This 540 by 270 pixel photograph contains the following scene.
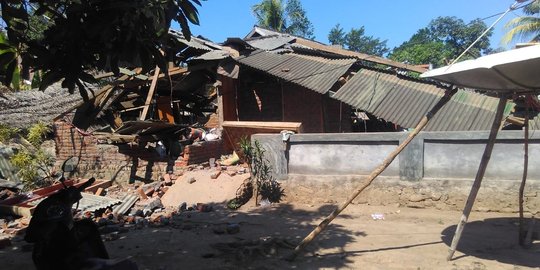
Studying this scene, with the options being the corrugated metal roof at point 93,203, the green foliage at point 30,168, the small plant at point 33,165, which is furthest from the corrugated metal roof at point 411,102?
the green foliage at point 30,168

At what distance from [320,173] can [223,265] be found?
3652 millimetres

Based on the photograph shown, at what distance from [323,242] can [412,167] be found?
252 cm

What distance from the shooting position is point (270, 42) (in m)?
15.1

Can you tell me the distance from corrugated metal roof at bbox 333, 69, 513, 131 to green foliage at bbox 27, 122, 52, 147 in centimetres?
932

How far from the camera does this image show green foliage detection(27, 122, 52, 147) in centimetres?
1309

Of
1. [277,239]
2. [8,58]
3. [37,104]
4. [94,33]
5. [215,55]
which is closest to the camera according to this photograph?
[94,33]

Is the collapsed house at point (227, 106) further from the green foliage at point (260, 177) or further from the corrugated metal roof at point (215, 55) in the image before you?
the green foliage at point (260, 177)

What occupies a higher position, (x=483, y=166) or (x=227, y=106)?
(x=227, y=106)

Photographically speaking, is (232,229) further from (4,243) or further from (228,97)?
(228,97)

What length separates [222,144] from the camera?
10750 mm

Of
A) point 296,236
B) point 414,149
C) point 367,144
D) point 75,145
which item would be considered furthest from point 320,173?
point 75,145

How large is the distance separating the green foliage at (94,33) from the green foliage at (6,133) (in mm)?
10763

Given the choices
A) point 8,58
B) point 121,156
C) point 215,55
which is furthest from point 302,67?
point 8,58

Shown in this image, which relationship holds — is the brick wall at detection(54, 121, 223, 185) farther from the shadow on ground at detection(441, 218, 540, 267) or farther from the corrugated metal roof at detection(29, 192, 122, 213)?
the shadow on ground at detection(441, 218, 540, 267)
